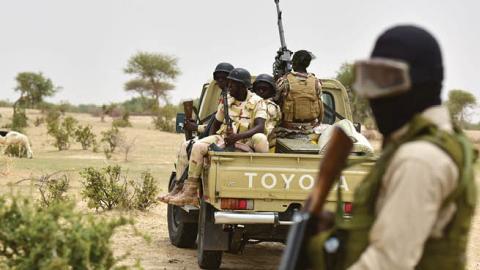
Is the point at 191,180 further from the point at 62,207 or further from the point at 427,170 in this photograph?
the point at 427,170

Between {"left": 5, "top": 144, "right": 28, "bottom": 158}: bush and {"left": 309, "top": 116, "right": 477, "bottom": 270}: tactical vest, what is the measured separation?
23.0 m

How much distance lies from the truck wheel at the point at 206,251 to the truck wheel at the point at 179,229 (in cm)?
146

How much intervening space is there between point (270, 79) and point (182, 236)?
2063 mm

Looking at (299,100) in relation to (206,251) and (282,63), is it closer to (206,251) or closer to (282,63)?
(282,63)

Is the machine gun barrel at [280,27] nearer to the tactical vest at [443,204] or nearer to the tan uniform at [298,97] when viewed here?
the tan uniform at [298,97]

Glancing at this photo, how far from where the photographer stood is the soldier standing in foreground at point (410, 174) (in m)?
2.48

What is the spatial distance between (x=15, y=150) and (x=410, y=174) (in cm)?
2357

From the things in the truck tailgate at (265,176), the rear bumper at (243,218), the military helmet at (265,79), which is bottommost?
the rear bumper at (243,218)

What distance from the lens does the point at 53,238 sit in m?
5.04

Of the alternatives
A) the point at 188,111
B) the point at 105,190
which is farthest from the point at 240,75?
the point at 105,190

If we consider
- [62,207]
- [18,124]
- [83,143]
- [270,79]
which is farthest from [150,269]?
[18,124]

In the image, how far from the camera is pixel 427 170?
248cm

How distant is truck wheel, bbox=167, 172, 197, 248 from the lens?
10.2 m

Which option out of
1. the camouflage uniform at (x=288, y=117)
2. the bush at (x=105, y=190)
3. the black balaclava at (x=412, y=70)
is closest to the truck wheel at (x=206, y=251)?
the camouflage uniform at (x=288, y=117)
